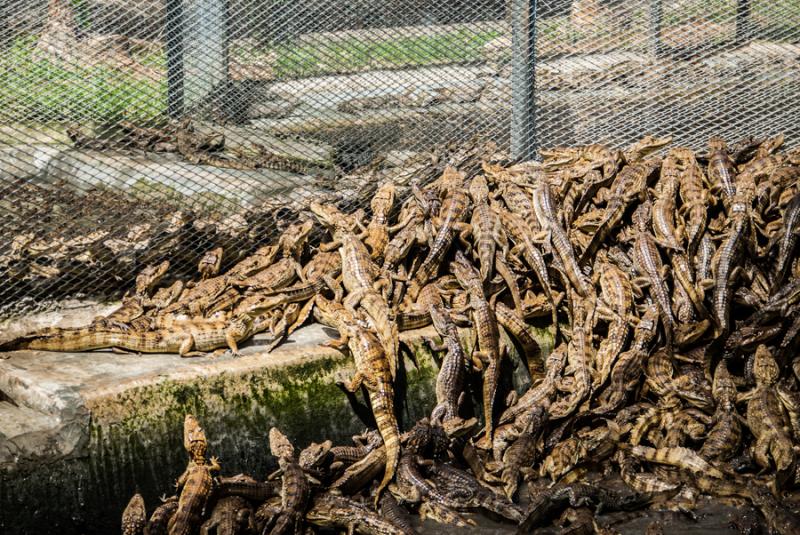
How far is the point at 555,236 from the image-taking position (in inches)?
305

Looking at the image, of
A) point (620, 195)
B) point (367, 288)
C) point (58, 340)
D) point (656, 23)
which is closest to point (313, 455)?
point (367, 288)

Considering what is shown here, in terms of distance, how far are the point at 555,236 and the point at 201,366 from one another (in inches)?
117

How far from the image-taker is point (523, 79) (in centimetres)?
812

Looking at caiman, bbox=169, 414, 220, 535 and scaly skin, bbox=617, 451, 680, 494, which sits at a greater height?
caiman, bbox=169, 414, 220, 535

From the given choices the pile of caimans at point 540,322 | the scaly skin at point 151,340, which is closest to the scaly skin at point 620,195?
the pile of caimans at point 540,322

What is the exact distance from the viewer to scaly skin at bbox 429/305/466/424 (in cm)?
675

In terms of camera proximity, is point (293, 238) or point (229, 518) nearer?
point (229, 518)

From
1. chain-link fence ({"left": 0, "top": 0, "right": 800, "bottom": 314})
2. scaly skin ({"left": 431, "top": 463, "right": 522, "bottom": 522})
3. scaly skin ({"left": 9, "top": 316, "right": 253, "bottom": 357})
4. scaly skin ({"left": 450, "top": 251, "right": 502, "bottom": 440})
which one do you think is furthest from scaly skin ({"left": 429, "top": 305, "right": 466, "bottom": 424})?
chain-link fence ({"left": 0, "top": 0, "right": 800, "bottom": 314})

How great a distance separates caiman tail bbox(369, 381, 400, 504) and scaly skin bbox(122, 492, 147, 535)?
153cm

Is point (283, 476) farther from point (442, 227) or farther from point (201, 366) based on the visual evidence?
point (442, 227)

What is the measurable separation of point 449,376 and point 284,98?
2.88m

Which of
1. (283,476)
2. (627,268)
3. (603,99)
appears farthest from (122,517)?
(603,99)

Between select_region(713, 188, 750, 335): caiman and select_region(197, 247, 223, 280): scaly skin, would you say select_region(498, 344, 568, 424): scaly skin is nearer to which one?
select_region(713, 188, 750, 335): caiman

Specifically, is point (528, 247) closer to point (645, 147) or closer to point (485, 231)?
point (485, 231)
